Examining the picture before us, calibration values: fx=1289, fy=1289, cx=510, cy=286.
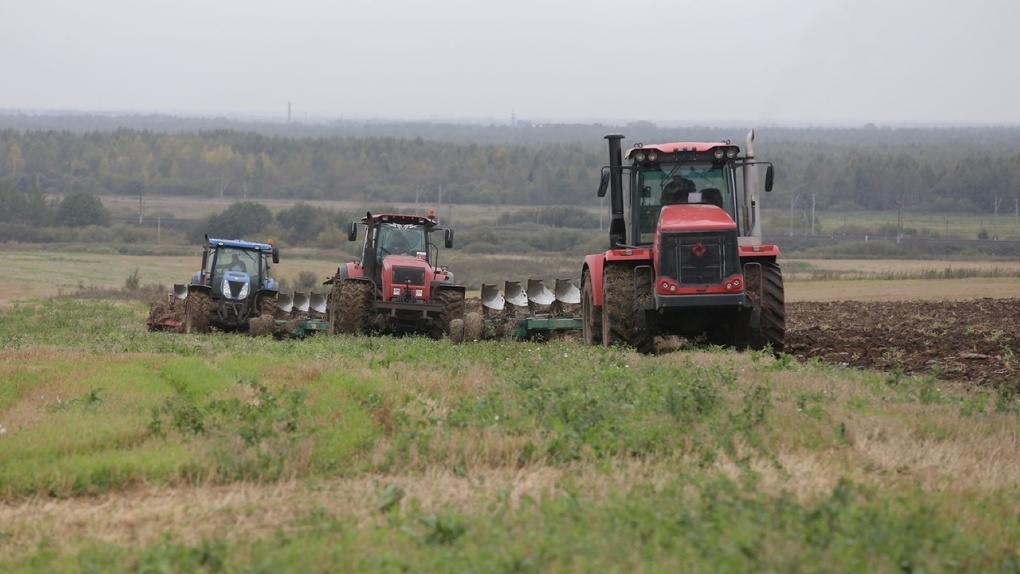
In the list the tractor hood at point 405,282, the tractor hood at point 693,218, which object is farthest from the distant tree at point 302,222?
the tractor hood at point 693,218

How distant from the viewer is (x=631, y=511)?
7109mm

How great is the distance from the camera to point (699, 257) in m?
15.7

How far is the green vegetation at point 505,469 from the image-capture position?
653cm

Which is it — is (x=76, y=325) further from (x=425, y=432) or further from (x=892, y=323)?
(x=425, y=432)

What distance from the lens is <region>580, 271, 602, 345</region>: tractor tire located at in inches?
717

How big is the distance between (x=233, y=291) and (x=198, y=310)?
3.62 feet

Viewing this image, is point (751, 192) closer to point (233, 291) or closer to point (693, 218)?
point (693, 218)

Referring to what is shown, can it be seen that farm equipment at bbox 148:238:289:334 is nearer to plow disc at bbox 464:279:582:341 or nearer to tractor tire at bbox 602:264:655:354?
plow disc at bbox 464:279:582:341

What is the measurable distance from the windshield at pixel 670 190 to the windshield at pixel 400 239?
7.17 metres

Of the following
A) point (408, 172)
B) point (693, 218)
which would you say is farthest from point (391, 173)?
point (693, 218)

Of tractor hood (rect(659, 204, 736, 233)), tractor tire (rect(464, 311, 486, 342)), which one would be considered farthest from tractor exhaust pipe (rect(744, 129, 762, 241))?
tractor tire (rect(464, 311, 486, 342))

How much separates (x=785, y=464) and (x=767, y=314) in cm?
755

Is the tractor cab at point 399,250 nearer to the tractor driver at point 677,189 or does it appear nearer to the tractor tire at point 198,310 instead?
the tractor tire at point 198,310

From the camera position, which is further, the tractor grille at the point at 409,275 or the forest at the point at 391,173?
the forest at the point at 391,173
